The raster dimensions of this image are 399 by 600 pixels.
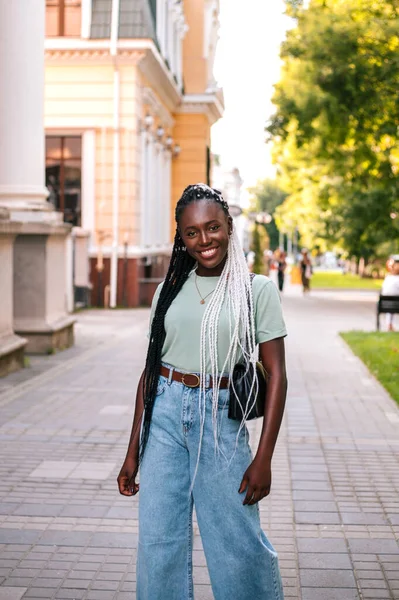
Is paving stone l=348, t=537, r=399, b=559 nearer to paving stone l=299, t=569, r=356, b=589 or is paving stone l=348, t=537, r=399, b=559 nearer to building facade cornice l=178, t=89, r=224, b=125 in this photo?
paving stone l=299, t=569, r=356, b=589

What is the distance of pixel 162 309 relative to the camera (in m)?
3.77

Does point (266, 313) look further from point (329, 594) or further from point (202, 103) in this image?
point (202, 103)

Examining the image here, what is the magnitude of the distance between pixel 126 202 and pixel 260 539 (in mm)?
21734

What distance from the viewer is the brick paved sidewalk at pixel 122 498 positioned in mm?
5082

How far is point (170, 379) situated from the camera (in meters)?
3.70

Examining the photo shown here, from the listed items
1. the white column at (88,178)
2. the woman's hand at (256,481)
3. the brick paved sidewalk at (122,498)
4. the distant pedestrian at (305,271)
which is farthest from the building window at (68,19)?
the woman's hand at (256,481)

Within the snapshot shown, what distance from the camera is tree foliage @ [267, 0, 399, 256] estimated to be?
26.3m

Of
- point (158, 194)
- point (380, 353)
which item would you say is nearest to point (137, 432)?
point (380, 353)

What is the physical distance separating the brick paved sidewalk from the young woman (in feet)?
4.17

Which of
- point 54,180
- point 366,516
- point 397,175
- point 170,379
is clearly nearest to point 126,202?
point 54,180

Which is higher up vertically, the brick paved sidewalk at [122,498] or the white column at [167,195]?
the white column at [167,195]

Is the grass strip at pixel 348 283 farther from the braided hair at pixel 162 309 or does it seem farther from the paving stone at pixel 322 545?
the braided hair at pixel 162 309

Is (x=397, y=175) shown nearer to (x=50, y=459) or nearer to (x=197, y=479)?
(x=50, y=459)

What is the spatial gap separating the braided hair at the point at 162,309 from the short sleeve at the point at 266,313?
0.29 m
